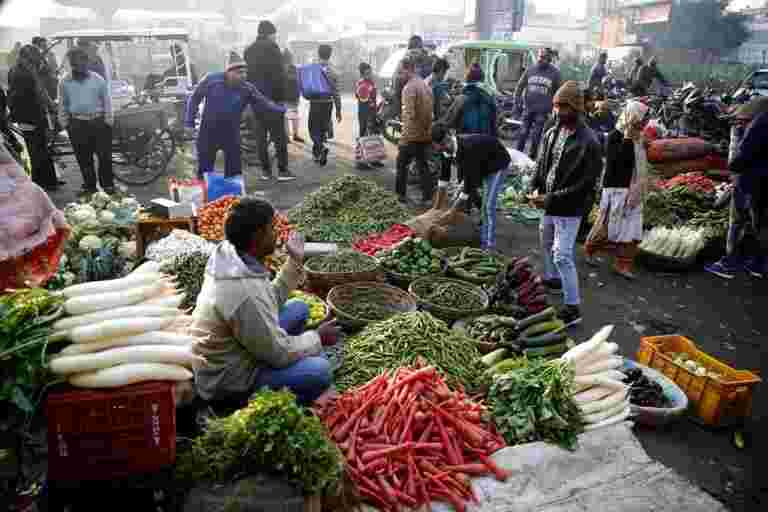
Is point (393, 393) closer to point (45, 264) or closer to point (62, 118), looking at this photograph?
point (45, 264)

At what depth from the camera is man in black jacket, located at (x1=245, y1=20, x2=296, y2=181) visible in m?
9.77

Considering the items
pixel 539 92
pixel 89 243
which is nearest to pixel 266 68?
pixel 539 92

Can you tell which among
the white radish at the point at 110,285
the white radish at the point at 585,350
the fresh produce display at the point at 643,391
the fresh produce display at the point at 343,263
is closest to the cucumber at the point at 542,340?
the white radish at the point at 585,350

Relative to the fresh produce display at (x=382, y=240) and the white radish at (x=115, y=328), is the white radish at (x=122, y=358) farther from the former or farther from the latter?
the fresh produce display at (x=382, y=240)

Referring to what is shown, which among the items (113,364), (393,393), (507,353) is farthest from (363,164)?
(113,364)

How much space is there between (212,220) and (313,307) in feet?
5.24

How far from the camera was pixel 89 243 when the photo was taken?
5316mm

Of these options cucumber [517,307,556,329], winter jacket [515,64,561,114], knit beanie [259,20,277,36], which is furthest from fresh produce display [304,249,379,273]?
winter jacket [515,64,561,114]

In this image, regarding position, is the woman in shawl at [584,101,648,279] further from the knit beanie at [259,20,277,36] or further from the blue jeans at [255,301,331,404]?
the knit beanie at [259,20,277,36]

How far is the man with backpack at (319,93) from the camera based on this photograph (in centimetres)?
1121

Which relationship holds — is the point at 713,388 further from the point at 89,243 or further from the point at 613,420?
the point at 89,243

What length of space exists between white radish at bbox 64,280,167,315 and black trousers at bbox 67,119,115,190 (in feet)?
21.3

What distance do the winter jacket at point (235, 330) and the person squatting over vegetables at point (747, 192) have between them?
19.4 feet

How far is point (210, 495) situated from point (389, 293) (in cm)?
310
